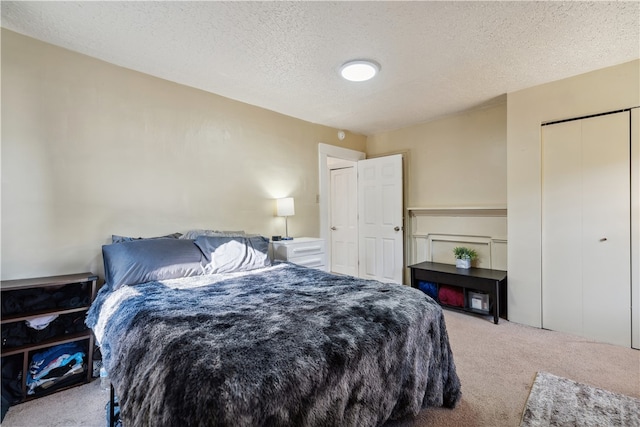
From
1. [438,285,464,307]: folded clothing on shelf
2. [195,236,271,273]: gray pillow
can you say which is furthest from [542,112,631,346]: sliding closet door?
[195,236,271,273]: gray pillow

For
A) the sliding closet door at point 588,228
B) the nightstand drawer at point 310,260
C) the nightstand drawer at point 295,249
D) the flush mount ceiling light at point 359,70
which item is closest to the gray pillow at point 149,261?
the nightstand drawer at point 295,249

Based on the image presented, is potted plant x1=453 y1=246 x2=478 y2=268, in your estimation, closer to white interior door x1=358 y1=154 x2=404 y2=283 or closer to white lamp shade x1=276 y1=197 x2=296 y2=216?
white interior door x1=358 y1=154 x2=404 y2=283

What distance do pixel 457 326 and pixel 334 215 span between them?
2.81 metres

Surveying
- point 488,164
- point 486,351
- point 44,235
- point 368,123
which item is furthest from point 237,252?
point 488,164

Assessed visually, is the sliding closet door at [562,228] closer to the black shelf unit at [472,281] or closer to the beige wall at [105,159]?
the black shelf unit at [472,281]

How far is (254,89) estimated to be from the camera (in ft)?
9.53

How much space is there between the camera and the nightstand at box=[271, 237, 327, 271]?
10.3 ft

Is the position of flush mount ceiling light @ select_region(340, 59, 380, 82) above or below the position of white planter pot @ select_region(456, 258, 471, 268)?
above

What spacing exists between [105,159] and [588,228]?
426cm

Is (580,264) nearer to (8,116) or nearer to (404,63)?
(404,63)

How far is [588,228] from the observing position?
103 inches

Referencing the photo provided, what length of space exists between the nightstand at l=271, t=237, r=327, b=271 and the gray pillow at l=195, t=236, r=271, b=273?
1.60 feet

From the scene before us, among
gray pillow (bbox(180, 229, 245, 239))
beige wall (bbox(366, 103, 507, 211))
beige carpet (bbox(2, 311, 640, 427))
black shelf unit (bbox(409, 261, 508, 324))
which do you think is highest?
beige wall (bbox(366, 103, 507, 211))

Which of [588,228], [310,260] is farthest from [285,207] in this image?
[588,228]
